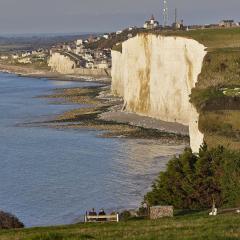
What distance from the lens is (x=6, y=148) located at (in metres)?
36.9

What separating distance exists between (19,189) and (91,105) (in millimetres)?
33470

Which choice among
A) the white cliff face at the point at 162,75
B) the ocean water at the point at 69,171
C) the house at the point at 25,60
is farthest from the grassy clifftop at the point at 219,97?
the house at the point at 25,60

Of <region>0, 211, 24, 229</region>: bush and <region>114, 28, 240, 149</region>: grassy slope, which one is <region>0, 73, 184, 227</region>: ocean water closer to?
<region>114, 28, 240, 149</region>: grassy slope

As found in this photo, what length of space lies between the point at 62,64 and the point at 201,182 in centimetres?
10196

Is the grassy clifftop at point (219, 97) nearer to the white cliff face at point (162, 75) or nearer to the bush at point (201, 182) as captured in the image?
the white cliff face at point (162, 75)

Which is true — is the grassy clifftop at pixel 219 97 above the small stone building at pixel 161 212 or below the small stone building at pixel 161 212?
above

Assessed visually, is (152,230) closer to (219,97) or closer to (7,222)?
(7,222)

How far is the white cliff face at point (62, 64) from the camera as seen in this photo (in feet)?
→ 378

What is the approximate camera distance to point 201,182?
16578mm

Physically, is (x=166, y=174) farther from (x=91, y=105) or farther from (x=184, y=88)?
(x=91, y=105)

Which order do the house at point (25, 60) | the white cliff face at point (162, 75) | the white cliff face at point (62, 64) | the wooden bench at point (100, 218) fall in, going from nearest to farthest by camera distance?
the wooden bench at point (100, 218)
the white cliff face at point (162, 75)
the white cliff face at point (62, 64)
the house at point (25, 60)

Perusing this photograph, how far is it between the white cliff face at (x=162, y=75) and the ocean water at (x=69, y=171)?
7.09 m

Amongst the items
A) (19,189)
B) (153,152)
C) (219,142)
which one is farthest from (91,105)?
(219,142)

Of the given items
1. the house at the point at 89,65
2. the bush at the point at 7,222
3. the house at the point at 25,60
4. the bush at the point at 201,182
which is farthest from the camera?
the house at the point at 25,60
